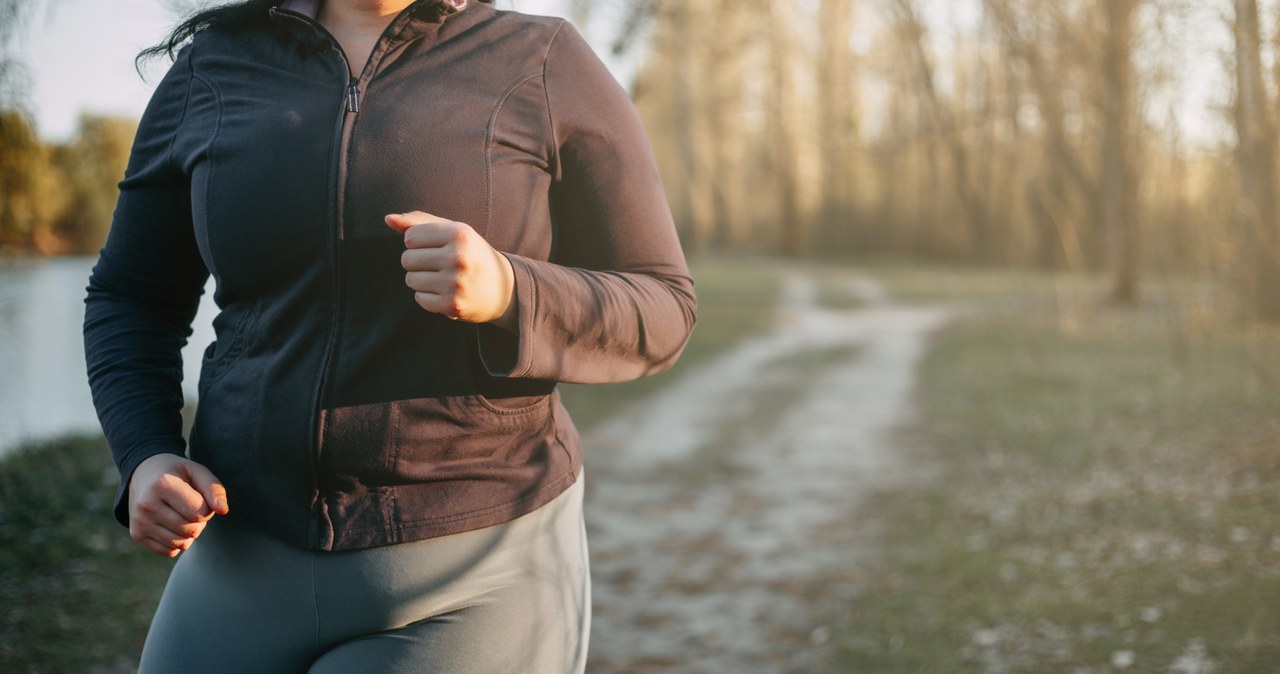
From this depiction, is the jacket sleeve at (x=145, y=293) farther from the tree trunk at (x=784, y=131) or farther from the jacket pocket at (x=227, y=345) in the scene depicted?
the tree trunk at (x=784, y=131)

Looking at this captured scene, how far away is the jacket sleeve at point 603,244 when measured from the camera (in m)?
1.40

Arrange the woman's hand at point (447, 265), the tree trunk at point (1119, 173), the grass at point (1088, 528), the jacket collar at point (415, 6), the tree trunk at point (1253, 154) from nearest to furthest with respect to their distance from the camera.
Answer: the woman's hand at point (447, 265)
the jacket collar at point (415, 6)
the grass at point (1088, 528)
the tree trunk at point (1253, 154)
the tree trunk at point (1119, 173)


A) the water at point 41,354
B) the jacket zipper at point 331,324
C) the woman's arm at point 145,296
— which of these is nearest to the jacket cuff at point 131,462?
the woman's arm at point 145,296

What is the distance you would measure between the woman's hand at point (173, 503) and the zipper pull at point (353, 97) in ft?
1.77

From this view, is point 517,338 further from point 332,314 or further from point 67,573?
point 67,573

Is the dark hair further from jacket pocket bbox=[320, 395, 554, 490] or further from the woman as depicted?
jacket pocket bbox=[320, 395, 554, 490]

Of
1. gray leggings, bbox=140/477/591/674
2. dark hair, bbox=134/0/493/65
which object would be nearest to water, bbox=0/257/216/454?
dark hair, bbox=134/0/493/65

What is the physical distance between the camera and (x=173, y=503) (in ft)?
4.69

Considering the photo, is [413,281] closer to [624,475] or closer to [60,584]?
[60,584]

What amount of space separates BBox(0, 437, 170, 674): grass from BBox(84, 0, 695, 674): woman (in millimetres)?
3499

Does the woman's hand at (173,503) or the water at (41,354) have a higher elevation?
the woman's hand at (173,503)

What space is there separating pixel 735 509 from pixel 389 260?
21.1 ft

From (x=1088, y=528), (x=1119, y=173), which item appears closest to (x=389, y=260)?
(x=1088, y=528)

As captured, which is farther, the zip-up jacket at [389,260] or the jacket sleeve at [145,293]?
the jacket sleeve at [145,293]
